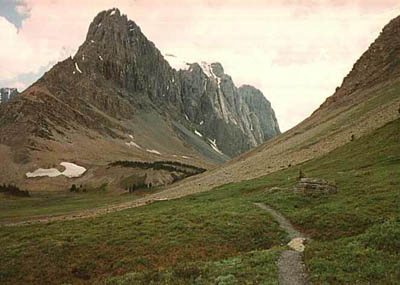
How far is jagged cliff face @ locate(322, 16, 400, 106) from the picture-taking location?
99438 millimetres

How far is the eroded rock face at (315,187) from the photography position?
124 feet

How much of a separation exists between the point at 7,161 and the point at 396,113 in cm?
16644

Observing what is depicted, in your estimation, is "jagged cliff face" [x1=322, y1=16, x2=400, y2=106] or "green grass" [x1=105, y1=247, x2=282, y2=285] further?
"jagged cliff face" [x1=322, y1=16, x2=400, y2=106]

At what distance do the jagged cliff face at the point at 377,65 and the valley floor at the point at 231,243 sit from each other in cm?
6345

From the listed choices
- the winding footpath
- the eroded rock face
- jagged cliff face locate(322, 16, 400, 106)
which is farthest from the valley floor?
jagged cliff face locate(322, 16, 400, 106)

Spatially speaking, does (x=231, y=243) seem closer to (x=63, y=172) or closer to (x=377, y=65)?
(x=377, y=65)

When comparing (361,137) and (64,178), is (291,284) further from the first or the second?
(64,178)

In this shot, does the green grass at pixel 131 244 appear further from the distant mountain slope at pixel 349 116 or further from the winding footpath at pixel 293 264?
the distant mountain slope at pixel 349 116

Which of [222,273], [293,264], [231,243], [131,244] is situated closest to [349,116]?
[231,243]

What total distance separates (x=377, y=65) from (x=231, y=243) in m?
95.6

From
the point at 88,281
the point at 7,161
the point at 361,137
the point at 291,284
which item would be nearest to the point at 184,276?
the point at 291,284

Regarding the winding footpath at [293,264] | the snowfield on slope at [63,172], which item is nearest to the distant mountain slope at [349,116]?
the winding footpath at [293,264]

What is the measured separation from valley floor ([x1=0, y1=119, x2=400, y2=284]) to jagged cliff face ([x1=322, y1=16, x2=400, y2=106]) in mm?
63448

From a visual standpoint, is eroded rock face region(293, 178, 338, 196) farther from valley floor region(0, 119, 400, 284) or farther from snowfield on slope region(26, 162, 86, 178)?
snowfield on slope region(26, 162, 86, 178)
